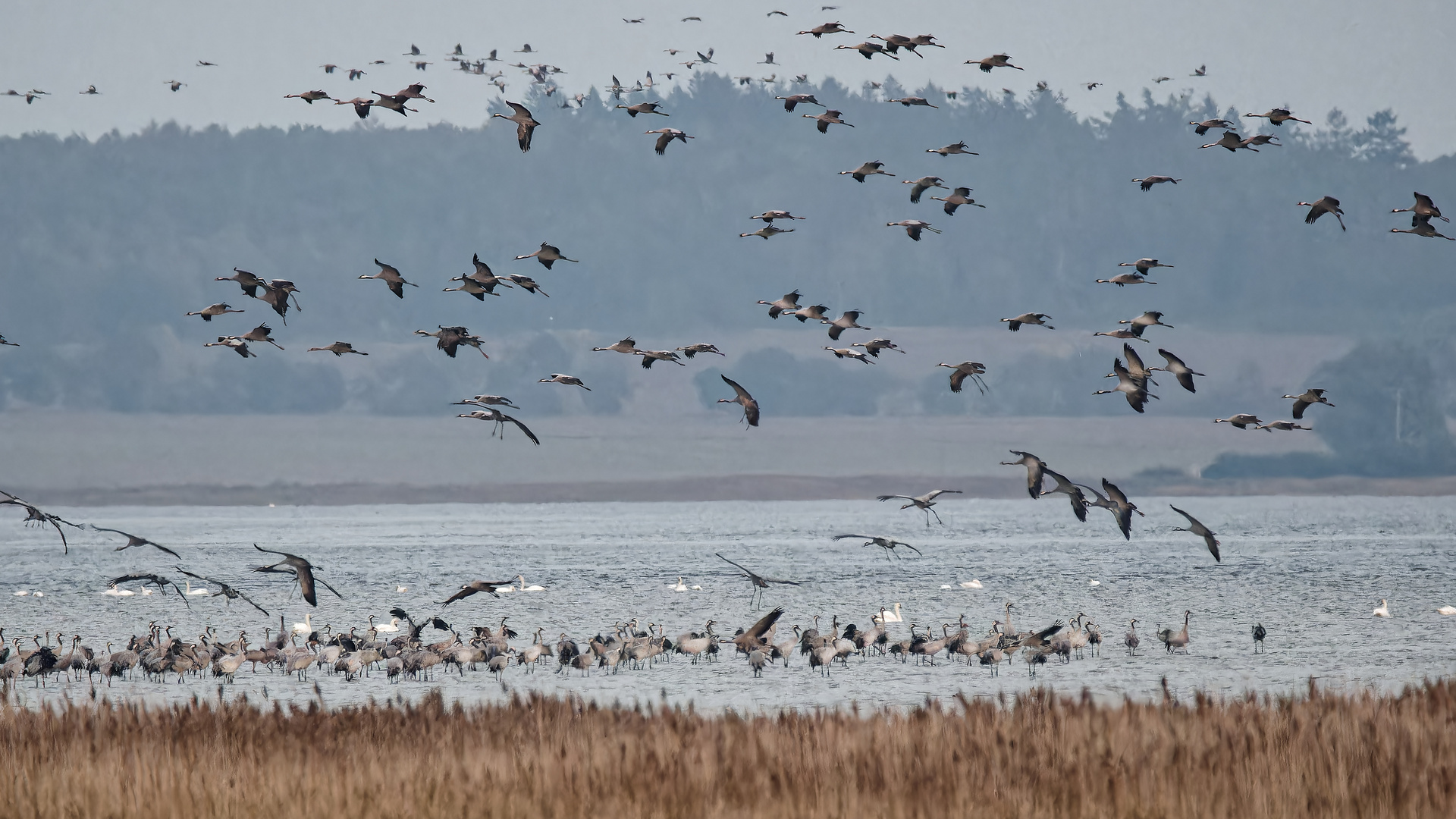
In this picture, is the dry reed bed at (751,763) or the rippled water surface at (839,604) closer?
the dry reed bed at (751,763)

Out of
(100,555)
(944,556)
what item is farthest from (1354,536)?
(100,555)

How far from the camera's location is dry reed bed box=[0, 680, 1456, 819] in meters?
17.3

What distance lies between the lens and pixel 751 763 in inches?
785

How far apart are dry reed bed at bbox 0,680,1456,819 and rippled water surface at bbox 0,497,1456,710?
640 centimetres

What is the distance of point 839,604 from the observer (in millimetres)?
76000

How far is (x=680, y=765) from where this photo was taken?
64.5 ft

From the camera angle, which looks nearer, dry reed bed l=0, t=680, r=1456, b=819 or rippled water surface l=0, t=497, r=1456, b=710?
dry reed bed l=0, t=680, r=1456, b=819

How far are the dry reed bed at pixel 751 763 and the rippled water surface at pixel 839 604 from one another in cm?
640

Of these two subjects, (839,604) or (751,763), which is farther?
(839,604)

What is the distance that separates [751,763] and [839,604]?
56.5 m

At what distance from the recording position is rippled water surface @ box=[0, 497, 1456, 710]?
36.9 metres

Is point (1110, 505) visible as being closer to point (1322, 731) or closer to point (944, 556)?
point (1322, 731)

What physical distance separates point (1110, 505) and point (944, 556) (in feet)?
396

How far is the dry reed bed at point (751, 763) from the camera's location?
56.8 feet
